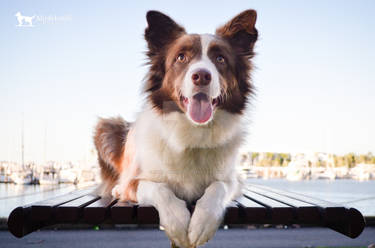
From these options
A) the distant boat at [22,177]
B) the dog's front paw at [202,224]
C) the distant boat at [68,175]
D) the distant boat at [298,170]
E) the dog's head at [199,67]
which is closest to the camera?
the dog's front paw at [202,224]

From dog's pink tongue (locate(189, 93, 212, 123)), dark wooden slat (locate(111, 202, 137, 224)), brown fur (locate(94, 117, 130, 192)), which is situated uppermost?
dog's pink tongue (locate(189, 93, 212, 123))

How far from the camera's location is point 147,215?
6.63 feet

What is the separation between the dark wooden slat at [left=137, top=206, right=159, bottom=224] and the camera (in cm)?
201

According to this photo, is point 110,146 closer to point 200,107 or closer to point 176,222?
point 200,107

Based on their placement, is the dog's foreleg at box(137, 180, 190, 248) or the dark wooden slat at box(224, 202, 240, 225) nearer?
the dog's foreleg at box(137, 180, 190, 248)

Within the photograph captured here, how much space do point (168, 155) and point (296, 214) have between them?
929 millimetres

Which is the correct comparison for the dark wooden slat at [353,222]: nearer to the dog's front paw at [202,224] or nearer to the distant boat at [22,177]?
the dog's front paw at [202,224]

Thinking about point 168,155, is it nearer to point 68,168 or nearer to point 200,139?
point 200,139

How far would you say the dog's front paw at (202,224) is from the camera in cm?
185

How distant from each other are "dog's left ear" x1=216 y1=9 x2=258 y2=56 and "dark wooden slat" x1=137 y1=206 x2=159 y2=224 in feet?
4.48

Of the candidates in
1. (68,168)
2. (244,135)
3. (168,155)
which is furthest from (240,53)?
(68,168)

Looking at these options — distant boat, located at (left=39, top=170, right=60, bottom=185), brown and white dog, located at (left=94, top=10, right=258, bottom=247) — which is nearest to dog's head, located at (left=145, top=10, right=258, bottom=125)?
brown and white dog, located at (left=94, top=10, right=258, bottom=247)

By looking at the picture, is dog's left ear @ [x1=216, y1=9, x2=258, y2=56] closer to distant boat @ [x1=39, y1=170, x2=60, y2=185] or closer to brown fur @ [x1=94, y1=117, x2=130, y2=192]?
brown fur @ [x1=94, y1=117, x2=130, y2=192]

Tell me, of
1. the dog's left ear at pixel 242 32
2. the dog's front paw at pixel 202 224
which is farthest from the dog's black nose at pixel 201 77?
the dog's front paw at pixel 202 224
